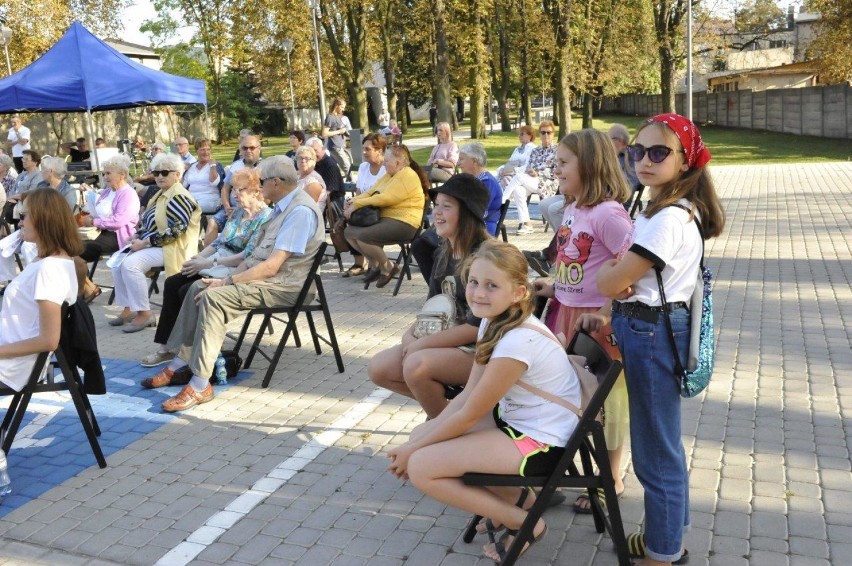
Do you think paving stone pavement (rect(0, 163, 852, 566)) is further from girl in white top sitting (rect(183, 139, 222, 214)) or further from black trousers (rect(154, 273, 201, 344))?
girl in white top sitting (rect(183, 139, 222, 214))

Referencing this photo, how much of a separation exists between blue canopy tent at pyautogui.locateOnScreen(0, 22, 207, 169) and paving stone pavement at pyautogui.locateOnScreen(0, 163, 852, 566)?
320 inches

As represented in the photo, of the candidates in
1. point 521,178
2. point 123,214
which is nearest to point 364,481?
point 123,214

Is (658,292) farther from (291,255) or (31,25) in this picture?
(31,25)

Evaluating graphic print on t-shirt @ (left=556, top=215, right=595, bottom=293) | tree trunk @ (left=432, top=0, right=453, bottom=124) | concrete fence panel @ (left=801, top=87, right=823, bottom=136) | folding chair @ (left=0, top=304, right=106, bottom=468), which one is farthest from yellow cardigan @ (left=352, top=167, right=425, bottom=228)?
concrete fence panel @ (left=801, top=87, right=823, bottom=136)

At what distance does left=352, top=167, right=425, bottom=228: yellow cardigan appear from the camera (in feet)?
28.3

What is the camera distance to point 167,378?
6.22m

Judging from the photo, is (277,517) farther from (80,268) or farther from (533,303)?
(80,268)

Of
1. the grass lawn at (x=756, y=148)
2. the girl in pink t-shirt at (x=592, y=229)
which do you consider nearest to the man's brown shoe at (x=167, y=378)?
the girl in pink t-shirt at (x=592, y=229)

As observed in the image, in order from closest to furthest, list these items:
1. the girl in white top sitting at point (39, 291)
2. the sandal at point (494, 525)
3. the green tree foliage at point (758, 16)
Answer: the sandal at point (494, 525), the girl in white top sitting at point (39, 291), the green tree foliage at point (758, 16)

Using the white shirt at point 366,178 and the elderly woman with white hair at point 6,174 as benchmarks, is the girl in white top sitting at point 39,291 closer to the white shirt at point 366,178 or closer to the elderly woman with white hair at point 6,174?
the white shirt at point 366,178

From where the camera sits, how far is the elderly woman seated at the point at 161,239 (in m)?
7.59

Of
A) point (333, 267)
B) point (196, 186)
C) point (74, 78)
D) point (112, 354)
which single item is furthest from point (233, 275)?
point (74, 78)

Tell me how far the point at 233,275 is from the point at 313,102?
54.6 m

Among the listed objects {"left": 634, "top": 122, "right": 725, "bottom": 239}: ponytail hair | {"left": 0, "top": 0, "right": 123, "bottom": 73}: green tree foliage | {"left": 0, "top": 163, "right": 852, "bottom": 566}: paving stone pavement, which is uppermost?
{"left": 0, "top": 0, "right": 123, "bottom": 73}: green tree foliage
